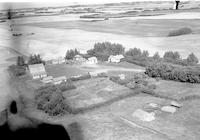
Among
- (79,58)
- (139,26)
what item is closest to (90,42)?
(79,58)

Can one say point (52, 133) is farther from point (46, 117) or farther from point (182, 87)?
point (182, 87)

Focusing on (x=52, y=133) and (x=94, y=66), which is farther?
(x=94, y=66)

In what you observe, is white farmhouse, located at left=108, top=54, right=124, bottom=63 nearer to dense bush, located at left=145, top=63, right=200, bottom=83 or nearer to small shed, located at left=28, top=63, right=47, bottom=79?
dense bush, located at left=145, top=63, right=200, bottom=83

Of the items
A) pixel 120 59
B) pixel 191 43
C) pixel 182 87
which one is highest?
pixel 191 43

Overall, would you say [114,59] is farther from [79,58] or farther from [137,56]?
[79,58]

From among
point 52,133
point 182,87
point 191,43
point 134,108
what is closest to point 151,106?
point 134,108

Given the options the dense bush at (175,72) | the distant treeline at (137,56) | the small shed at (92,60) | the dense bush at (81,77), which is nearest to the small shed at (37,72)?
the dense bush at (81,77)

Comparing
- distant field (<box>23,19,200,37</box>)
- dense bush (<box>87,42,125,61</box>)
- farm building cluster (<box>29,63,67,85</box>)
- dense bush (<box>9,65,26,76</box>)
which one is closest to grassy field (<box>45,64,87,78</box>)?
farm building cluster (<box>29,63,67,85</box>)
